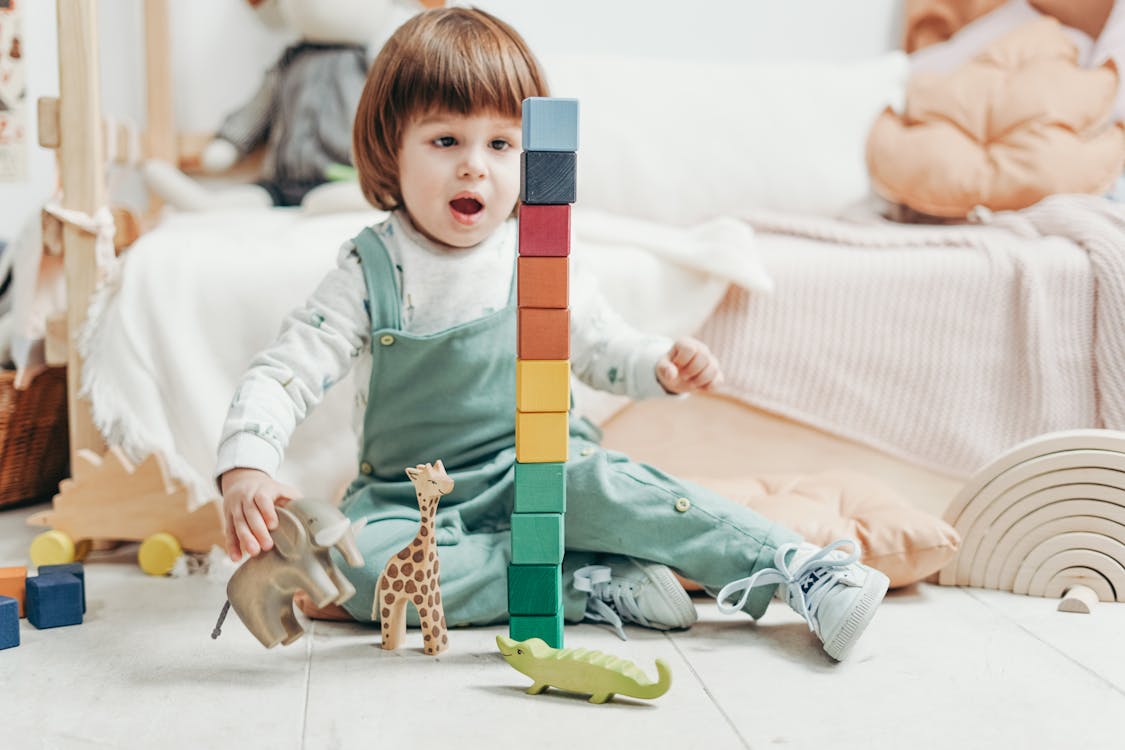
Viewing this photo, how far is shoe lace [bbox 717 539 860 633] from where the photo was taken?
96cm

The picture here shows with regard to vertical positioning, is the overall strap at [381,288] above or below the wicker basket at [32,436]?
above

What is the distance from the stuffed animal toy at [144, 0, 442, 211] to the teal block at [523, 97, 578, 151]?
109cm

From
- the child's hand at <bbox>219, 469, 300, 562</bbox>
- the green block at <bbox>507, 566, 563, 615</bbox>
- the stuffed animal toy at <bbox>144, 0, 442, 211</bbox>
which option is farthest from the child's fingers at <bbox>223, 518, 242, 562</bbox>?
the stuffed animal toy at <bbox>144, 0, 442, 211</bbox>

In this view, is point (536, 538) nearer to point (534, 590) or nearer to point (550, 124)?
point (534, 590)

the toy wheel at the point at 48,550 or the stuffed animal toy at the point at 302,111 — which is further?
the stuffed animal toy at the point at 302,111

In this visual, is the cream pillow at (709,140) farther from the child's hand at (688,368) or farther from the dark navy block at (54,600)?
the dark navy block at (54,600)

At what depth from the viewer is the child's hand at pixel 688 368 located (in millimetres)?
1075

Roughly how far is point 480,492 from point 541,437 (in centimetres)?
22

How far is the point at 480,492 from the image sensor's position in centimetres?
109

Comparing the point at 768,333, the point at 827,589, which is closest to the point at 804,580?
the point at 827,589

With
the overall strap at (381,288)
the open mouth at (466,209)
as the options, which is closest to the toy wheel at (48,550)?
the overall strap at (381,288)

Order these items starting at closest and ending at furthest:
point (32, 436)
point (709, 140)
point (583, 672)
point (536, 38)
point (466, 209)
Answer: point (583, 672)
point (466, 209)
point (32, 436)
point (709, 140)
point (536, 38)

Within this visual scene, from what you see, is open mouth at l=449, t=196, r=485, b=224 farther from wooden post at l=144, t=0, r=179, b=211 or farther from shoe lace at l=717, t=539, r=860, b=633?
wooden post at l=144, t=0, r=179, b=211

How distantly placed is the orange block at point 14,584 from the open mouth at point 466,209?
50 cm
